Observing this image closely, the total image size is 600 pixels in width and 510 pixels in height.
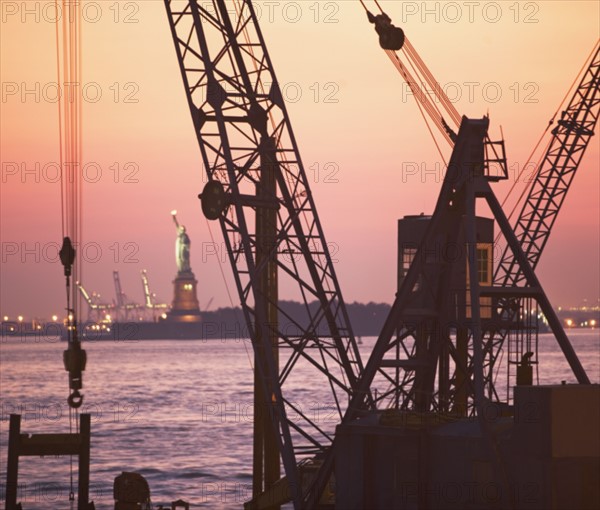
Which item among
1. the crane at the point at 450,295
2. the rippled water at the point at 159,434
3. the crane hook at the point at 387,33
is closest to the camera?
the crane at the point at 450,295

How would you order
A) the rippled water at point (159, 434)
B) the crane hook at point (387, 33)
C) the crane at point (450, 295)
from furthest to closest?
1. the rippled water at point (159, 434)
2. the crane hook at point (387, 33)
3. the crane at point (450, 295)

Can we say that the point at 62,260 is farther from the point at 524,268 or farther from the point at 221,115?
the point at 524,268

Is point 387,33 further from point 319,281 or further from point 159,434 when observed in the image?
point 159,434

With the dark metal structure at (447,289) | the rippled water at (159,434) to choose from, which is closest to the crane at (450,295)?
the dark metal structure at (447,289)

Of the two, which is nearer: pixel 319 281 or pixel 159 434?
pixel 319 281

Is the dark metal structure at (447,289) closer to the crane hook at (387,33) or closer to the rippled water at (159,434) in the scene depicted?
the crane hook at (387,33)

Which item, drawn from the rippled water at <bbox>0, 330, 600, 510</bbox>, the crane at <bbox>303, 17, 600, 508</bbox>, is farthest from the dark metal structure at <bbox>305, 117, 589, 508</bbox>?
the rippled water at <bbox>0, 330, 600, 510</bbox>

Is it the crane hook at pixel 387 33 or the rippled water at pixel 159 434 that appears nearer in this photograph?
the crane hook at pixel 387 33

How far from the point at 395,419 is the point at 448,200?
634 cm

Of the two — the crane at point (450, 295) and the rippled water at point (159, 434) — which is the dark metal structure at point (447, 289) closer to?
the crane at point (450, 295)

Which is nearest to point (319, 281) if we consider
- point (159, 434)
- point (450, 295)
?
point (450, 295)

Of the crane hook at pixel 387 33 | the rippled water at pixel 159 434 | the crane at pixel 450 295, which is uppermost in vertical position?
the crane hook at pixel 387 33

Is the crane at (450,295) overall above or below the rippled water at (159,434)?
above

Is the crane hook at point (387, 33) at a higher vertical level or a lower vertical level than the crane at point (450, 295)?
higher
